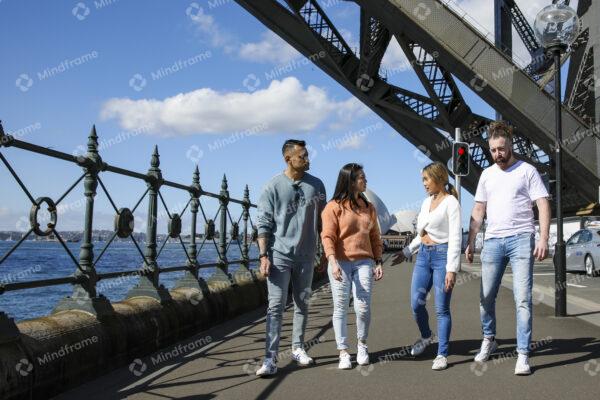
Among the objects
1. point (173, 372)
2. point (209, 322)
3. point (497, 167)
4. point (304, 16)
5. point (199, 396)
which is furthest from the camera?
point (304, 16)

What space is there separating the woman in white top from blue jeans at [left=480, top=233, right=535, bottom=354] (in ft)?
1.08

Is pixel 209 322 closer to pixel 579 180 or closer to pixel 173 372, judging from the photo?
pixel 173 372

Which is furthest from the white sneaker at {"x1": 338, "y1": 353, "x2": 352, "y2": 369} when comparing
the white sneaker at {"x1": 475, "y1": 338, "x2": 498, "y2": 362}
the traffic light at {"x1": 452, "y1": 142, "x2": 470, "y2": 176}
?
the traffic light at {"x1": 452, "y1": 142, "x2": 470, "y2": 176}

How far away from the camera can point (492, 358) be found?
5.43 m

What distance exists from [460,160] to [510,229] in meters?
11.9

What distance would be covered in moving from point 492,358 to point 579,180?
1832 centimetres

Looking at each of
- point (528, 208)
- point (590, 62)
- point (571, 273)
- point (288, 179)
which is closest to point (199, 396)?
point (288, 179)

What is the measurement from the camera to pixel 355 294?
5301mm

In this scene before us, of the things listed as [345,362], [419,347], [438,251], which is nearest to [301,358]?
[345,362]

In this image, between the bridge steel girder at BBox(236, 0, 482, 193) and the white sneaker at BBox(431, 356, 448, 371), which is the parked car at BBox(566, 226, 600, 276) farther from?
the white sneaker at BBox(431, 356, 448, 371)

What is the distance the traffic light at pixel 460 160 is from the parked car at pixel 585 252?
4.21 meters

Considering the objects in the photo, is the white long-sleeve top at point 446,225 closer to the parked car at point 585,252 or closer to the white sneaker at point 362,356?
the white sneaker at point 362,356

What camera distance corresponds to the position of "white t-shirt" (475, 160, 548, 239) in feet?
16.8

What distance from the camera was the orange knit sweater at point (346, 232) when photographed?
5.24m
